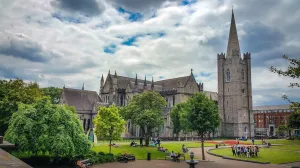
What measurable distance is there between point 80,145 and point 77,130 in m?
1.52

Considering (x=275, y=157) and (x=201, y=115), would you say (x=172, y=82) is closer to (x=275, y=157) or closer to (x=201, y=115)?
(x=275, y=157)

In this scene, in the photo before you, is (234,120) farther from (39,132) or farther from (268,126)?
(39,132)

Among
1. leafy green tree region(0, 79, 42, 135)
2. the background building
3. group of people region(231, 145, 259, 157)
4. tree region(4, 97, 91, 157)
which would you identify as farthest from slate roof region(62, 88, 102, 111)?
the background building

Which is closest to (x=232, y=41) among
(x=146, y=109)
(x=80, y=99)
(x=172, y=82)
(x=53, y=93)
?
(x=172, y=82)

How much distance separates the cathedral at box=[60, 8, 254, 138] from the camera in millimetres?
79188

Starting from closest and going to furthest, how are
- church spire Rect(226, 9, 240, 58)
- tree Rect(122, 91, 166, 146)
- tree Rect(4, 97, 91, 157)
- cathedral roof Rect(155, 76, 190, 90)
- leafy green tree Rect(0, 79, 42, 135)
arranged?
tree Rect(4, 97, 91, 157) < leafy green tree Rect(0, 79, 42, 135) < tree Rect(122, 91, 166, 146) < cathedral roof Rect(155, 76, 190, 90) < church spire Rect(226, 9, 240, 58)

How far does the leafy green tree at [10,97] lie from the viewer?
120 feet

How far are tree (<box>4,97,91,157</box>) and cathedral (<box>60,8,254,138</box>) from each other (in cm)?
5233

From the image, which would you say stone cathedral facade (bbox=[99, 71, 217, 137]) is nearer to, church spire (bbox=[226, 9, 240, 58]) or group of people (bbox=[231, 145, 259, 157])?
church spire (bbox=[226, 9, 240, 58])

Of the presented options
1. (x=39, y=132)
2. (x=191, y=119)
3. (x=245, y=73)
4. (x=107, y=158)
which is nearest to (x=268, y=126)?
(x=245, y=73)

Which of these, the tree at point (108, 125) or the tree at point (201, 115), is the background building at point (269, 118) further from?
the tree at point (108, 125)

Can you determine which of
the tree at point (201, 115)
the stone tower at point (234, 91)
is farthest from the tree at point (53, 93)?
the tree at point (201, 115)

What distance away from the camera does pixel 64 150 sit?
2317cm

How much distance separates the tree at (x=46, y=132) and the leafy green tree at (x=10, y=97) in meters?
13.2
